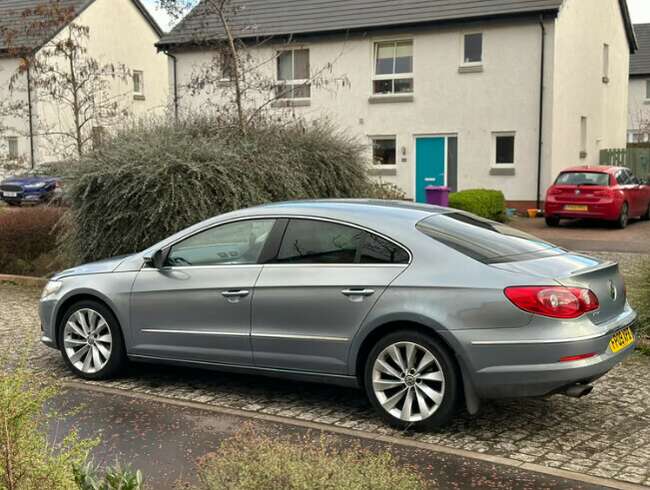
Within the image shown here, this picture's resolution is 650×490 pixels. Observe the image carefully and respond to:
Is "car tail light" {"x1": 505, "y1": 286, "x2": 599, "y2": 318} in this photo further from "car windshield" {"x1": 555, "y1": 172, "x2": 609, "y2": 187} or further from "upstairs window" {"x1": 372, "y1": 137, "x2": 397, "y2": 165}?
"upstairs window" {"x1": 372, "y1": 137, "x2": 397, "y2": 165}

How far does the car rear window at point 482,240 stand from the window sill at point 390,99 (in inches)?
714

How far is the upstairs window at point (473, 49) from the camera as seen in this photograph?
22878 millimetres

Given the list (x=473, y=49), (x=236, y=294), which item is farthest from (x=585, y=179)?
(x=236, y=294)

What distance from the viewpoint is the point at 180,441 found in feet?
17.0

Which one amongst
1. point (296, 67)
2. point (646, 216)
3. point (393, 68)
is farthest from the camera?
point (296, 67)

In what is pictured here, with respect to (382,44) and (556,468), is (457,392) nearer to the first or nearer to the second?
(556,468)

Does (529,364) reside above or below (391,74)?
below

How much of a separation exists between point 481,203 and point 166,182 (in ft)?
35.2

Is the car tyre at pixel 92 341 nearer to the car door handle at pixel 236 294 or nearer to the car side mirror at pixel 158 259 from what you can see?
the car side mirror at pixel 158 259

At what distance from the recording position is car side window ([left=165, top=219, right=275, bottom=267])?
618 cm

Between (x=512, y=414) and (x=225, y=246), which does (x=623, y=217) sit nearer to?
(x=512, y=414)

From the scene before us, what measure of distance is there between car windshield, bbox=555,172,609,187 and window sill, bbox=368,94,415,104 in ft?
19.8

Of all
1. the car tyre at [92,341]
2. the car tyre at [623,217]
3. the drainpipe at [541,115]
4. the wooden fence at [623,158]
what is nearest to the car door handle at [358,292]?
the car tyre at [92,341]

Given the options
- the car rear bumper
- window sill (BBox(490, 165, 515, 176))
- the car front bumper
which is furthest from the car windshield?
the car front bumper
